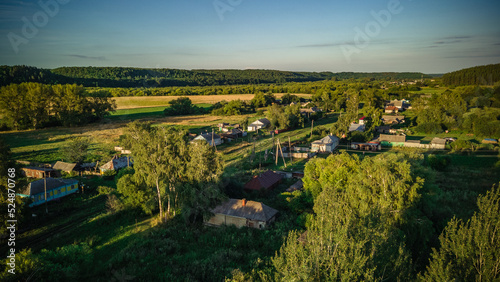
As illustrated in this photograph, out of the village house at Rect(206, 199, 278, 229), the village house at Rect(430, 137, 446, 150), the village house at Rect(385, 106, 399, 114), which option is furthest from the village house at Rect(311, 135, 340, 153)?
the village house at Rect(385, 106, 399, 114)

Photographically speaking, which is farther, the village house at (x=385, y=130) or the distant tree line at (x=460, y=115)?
the village house at (x=385, y=130)

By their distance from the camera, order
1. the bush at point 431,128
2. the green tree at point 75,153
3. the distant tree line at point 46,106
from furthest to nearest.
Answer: the distant tree line at point 46,106, the bush at point 431,128, the green tree at point 75,153

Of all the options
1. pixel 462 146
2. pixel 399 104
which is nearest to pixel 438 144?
pixel 462 146

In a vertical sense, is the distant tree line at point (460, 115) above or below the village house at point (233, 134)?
above

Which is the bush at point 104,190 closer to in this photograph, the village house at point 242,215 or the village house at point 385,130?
the village house at point 242,215

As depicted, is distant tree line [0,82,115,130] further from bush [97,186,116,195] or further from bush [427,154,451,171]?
bush [427,154,451,171]

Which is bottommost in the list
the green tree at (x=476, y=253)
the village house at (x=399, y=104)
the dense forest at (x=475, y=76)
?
the green tree at (x=476, y=253)

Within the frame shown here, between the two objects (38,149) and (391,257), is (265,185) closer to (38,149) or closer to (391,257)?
(391,257)

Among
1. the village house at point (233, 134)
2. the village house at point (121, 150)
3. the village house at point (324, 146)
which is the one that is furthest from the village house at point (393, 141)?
the village house at point (121, 150)
